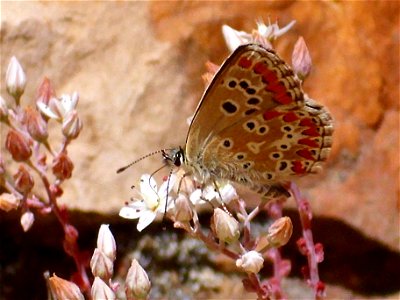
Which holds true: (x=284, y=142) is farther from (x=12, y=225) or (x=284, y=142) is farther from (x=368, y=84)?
(x=12, y=225)

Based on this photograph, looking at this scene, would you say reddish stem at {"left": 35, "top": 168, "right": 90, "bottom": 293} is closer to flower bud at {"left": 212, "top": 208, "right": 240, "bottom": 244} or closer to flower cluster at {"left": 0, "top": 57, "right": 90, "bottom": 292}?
flower cluster at {"left": 0, "top": 57, "right": 90, "bottom": 292}

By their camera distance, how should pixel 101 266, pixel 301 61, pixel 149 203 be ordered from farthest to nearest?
pixel 301 61 < pixel 149 203 < pixel 101 266

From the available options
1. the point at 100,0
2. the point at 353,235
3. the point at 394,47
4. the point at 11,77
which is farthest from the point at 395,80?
the point at 11,77

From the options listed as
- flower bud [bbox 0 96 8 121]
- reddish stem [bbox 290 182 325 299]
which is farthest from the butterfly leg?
flower bud [bbox 0 96 8 121]

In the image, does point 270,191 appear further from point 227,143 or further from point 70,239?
point 70,239

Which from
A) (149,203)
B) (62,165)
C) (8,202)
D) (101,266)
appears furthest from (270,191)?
(8,202)
